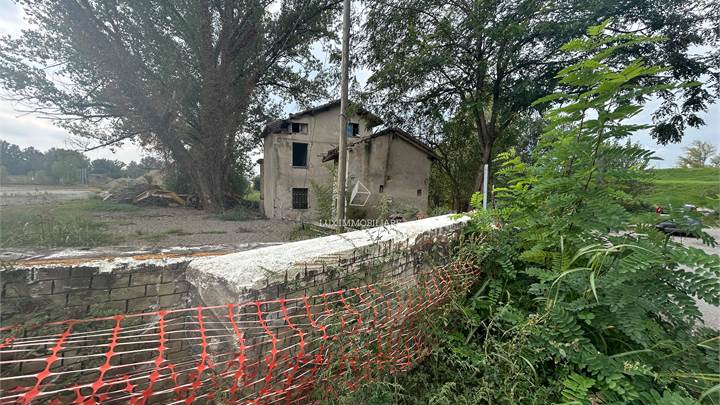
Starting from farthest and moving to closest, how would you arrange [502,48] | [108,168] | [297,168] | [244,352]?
[108,168] → [297,168] → [502,48] → [244,352]

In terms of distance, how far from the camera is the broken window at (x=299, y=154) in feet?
44.0

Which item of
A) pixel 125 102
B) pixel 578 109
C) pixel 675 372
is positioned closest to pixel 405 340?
pixel 675 372

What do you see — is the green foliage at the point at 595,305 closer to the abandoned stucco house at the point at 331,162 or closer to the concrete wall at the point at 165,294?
the concrete wall at the point at 165,294

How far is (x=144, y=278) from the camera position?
1.88 metres

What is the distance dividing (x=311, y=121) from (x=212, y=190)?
6.24 m

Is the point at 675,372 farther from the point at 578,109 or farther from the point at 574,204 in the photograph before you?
the point at 578,109

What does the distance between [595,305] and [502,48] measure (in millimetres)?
9155

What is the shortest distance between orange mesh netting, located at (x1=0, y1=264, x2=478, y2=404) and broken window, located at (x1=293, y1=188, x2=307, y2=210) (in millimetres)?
11984

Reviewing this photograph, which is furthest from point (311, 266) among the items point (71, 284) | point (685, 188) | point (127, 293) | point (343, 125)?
point (343, 125)

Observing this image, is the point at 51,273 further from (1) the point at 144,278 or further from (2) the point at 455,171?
(2) the point at 455,171

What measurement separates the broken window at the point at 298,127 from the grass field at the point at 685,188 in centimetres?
1308

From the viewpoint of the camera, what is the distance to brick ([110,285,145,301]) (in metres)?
1.82

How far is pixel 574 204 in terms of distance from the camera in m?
2.05

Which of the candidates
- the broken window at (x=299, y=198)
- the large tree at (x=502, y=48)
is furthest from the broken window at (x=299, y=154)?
the large tree at (x=502, y=48)
